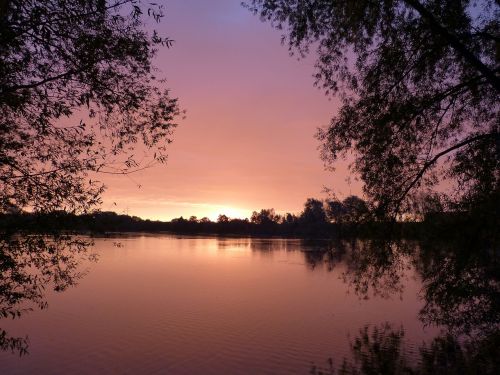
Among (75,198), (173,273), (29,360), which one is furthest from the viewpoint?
(173,273)

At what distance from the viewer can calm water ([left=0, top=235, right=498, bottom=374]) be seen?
51.7 feet

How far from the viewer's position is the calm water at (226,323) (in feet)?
51.7

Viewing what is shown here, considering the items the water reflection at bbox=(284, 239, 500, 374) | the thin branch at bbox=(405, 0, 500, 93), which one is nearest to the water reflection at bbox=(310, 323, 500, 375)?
the water reflection at bbox=(284, 239, 500, 374)

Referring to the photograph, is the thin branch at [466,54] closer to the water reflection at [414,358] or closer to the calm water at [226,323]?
the calm water at [226,323]

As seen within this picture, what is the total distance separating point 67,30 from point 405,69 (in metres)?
8.93

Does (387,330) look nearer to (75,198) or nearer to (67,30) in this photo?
(75,198)

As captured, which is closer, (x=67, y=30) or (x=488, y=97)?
(x=67, y=30)

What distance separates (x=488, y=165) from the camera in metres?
12.3

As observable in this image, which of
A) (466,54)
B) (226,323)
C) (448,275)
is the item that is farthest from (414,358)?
(466,54)

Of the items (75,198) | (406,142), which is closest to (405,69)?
(406,142)

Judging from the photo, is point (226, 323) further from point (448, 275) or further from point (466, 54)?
point (466, 54)

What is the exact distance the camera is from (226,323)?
86.4 feet

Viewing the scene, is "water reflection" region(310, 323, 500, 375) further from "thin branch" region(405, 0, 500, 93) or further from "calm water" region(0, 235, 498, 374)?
"thin branch" region(405, 0, 500, 93)

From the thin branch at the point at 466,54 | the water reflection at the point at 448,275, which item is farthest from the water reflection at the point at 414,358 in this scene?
the thin branch at the point at 466,54
